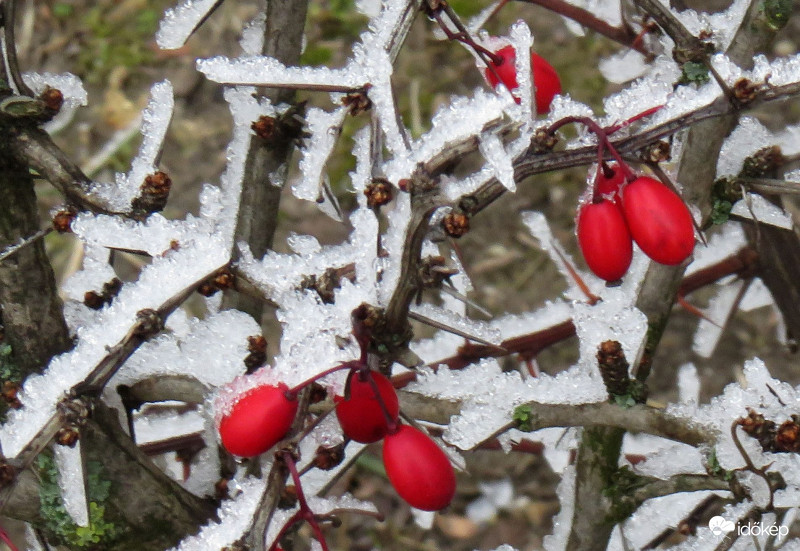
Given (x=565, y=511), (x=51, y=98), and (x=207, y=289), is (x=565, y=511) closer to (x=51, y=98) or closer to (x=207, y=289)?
(x=207, y=289)

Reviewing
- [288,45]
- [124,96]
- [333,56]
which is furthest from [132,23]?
[288,45]

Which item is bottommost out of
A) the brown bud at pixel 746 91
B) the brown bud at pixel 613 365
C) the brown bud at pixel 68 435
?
the brown bud at pixel 68 435

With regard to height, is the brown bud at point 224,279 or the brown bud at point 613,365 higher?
the brown bud at point 224,279

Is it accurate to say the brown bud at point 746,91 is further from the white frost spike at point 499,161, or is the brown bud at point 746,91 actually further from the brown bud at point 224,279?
the brown bud at point 224,279

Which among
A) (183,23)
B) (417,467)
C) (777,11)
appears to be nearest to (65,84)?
(183,23)

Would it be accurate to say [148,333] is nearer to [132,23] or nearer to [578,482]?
[578,482]

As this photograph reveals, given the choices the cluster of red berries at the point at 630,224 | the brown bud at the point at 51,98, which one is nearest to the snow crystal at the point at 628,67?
the cluster of red berries at the point at 630,224

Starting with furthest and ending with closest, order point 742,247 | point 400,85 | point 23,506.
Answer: point 400,85 → point 742,247 → point 23,506
